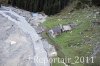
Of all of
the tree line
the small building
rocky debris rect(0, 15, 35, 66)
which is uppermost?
the tree line

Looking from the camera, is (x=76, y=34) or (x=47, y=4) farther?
(x=47, y=4)

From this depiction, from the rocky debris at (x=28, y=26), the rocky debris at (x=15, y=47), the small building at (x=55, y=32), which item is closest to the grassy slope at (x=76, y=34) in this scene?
the small building at (x=55, y=32)

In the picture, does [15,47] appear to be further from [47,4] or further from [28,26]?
[47,4]

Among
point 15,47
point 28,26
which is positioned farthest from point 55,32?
point 15,47

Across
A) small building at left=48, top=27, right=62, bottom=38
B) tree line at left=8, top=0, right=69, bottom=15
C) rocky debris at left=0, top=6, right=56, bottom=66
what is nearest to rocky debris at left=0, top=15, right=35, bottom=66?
rocky debris at left=0, top=6, right=56, bottom=66

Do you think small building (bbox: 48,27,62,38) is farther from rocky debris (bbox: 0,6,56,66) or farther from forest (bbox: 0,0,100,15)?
forest (bbox: 0,0,100,15)

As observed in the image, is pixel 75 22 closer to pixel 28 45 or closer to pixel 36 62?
pixel 28 45

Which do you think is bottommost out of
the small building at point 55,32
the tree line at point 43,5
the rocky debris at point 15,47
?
the rocky debris at point 15,47

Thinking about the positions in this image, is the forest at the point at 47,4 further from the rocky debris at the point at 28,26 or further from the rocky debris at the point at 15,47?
the rocky debris at the point at 15,47
